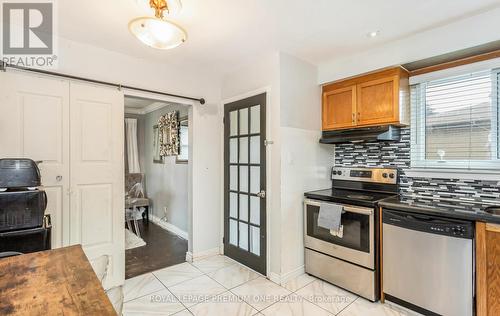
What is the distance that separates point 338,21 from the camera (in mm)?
2035

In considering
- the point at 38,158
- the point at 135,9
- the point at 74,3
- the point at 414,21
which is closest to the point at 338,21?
the point at 414,21

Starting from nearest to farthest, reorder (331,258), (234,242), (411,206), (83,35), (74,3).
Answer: (74,3), (411,206), (83,35), (331,258), (234,242)

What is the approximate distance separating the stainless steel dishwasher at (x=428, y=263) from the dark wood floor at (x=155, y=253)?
228cm

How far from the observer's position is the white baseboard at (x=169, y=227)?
13.2 ft

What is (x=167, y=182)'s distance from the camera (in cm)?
459

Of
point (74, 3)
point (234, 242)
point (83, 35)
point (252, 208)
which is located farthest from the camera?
point (234, 242)

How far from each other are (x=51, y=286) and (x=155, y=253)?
93.3 inches

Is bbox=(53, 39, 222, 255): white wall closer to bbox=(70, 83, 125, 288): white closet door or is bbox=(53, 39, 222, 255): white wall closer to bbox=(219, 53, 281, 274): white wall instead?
bbox=(70, 83, 125, 288): white closet door

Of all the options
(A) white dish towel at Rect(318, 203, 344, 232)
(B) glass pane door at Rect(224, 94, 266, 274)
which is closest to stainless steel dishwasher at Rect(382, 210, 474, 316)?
(A) white dish towel at Rect(318, 203, 344, 232)

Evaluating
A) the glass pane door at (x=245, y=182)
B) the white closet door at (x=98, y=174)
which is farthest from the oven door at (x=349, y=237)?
the white closet door at (x=98, y=174)

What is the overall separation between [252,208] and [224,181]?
1.98 ft

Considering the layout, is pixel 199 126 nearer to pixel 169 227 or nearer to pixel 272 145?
pixel 272 145

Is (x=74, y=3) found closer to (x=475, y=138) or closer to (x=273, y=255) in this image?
(x=273, y=255)

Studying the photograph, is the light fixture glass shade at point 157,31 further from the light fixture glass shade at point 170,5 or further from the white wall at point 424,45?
the white wall at point 424,45
